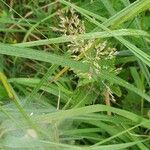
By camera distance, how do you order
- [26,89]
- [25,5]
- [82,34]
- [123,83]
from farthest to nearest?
[25,5] → [26,89] → [123,83] → [82,34]

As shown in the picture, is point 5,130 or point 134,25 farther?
point 134,25

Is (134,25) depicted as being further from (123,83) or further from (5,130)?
(5,130)

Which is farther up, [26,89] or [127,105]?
[26,89]

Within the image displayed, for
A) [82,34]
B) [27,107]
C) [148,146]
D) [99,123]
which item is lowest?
[148,146]

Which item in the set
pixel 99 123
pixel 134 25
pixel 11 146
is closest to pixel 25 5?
pixel 134 25

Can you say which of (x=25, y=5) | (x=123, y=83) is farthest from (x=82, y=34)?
(x=25, y=5)

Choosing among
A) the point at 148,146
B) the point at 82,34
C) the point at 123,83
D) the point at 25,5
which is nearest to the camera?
the point at 82,34

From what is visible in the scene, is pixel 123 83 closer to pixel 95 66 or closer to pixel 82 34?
pixel 95 66
